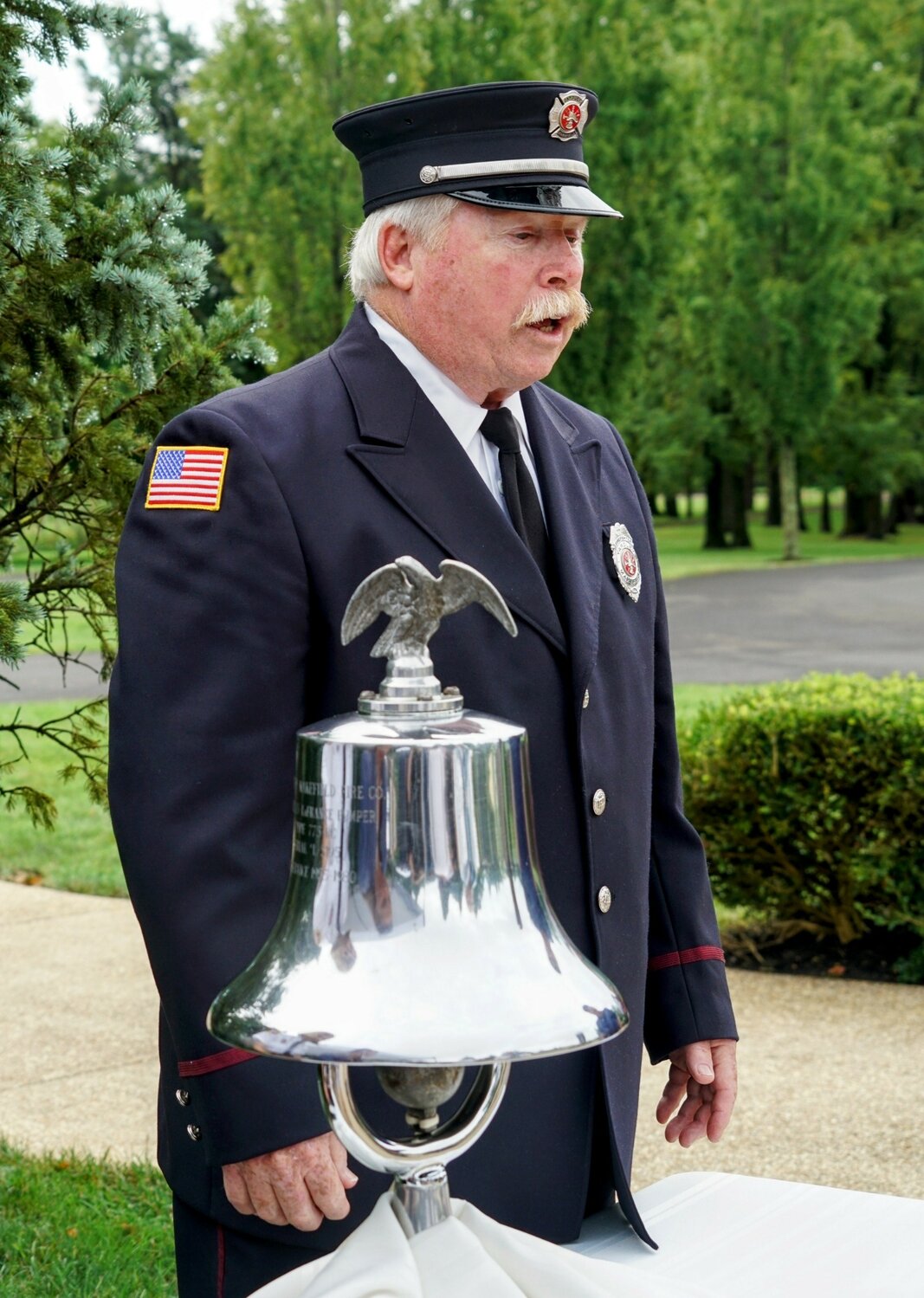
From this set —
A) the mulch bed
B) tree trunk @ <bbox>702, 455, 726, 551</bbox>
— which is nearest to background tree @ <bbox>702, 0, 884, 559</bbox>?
tree trunk @ <bbox>702, 455, 726, 551</bbox>

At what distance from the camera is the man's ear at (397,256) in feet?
6.48

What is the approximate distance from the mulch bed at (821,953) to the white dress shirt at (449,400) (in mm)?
4416

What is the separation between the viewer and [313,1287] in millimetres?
1124

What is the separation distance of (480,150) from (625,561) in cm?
61

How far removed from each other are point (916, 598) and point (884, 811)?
54.9ft

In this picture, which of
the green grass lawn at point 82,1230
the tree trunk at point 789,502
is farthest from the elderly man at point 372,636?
the tree trunk at point 789,502

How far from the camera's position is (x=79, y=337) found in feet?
11.3

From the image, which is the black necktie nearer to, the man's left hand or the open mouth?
the open mouth

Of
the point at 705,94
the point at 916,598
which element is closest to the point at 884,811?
the point at 916,598

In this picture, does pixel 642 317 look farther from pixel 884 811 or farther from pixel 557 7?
pixel 884 811

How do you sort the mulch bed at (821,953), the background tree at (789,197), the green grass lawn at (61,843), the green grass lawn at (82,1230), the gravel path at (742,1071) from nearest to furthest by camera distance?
1. the green grass lawn at (82,1230)
2. the gravel path at (742,1071)
3. the mulch bed at (821,953)
4. the green grass lawn at (61,843)
5. the background tree at (789,197)

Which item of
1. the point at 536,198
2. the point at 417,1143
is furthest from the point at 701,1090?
the point at 536,198

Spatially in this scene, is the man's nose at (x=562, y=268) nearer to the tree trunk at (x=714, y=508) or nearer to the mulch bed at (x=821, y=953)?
the mulch bed at (x=821, y=953)

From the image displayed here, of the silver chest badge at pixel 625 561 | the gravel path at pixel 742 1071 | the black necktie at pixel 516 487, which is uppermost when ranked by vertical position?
the black necktie at pixel 516 487
